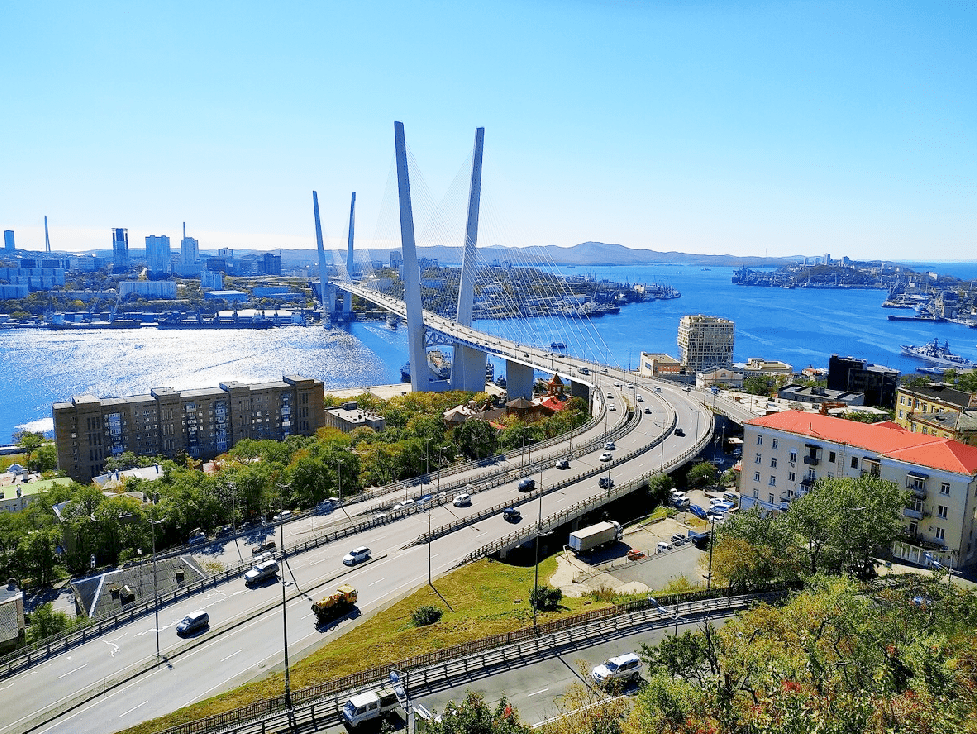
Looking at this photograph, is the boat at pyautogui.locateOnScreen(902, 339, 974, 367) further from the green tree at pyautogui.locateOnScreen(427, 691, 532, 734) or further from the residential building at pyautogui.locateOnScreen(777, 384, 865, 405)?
the green tree at pyautogui.locateOnScreen(427, 691, 532, 734)

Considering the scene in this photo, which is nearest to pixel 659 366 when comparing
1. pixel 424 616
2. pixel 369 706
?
pixel 424 616

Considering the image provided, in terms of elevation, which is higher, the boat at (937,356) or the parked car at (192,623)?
the parked car at (192,623)

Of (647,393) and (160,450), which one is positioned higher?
(647,393)

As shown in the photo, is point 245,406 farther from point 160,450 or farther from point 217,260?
point 217,260

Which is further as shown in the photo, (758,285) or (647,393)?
(758,285)

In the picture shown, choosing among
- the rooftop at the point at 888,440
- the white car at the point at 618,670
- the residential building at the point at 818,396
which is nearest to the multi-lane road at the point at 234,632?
the white car at the point at 618,670

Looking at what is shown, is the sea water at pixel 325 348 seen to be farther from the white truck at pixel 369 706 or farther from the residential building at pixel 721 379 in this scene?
the white truck at pixel 369 706

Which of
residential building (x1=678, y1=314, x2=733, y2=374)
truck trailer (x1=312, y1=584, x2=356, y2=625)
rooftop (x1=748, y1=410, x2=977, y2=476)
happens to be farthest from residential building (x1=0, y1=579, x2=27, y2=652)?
residential building (x1=678, y1=314, x2=733, y2=374)

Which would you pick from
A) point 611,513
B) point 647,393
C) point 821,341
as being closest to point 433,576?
point 611,513
